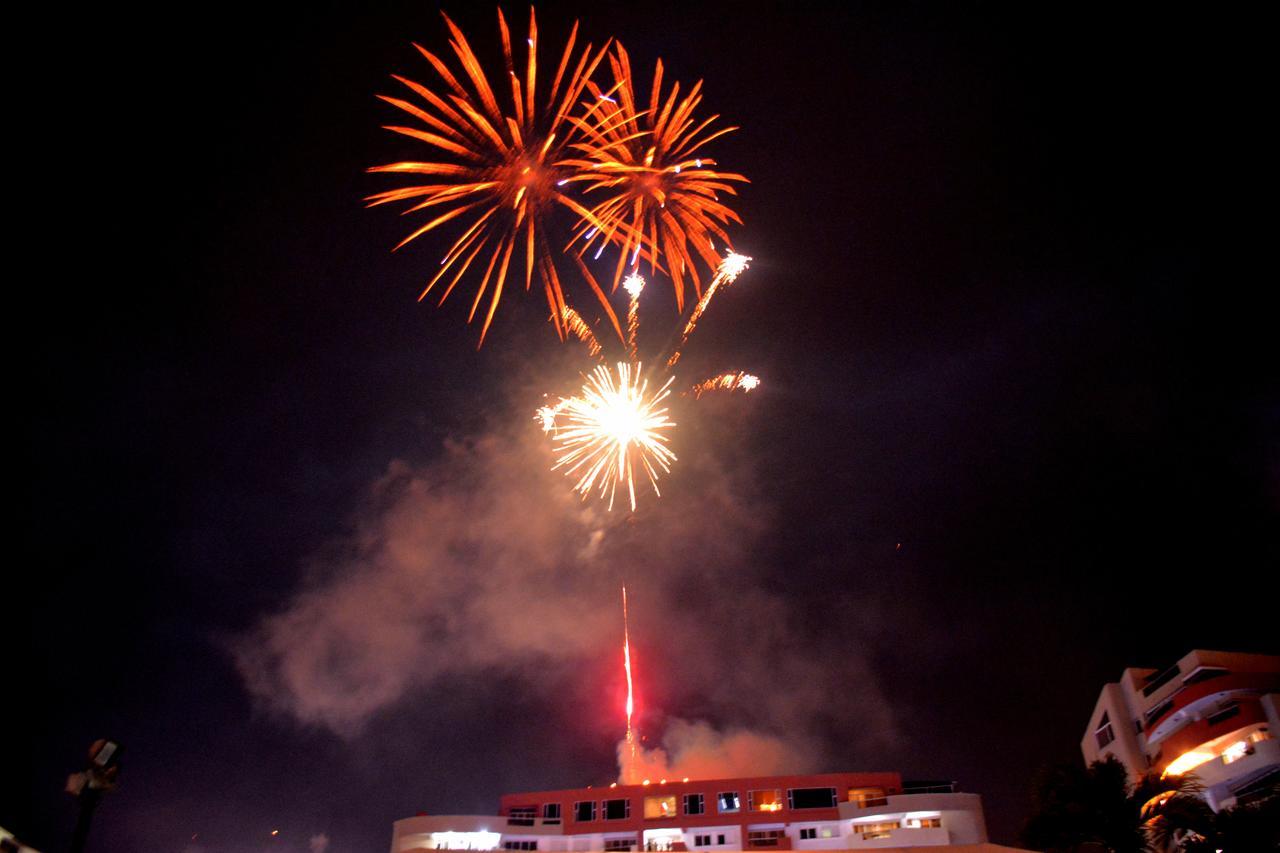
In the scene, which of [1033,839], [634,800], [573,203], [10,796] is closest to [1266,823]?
[1033,839]

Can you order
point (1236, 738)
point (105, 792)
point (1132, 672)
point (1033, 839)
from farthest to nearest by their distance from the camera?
point (1132, 672) → point (1236, 738) → point (1033, 839) → point (105, 792)

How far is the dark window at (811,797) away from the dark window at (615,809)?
11.7 m

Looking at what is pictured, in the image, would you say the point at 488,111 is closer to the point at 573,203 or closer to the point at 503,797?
the point at 573,203

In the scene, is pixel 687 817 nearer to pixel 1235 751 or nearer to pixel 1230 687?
pixel 1235 751

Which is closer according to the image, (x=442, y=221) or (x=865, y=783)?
(x=442, y=221)

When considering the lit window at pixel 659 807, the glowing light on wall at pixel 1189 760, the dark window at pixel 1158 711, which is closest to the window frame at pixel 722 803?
the lit window at pixel 659 807

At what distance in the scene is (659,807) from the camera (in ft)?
186

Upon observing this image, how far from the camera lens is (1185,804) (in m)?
27.7

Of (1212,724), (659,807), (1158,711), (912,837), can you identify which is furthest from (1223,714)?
(659,807)

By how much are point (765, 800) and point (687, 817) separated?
5.77 m

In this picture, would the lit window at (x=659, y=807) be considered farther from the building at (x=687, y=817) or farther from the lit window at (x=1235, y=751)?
the lit window at (x=1235, y=751)

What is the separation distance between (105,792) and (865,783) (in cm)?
5429

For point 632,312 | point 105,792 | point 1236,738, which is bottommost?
point 105,792

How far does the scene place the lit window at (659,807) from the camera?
56297mm
